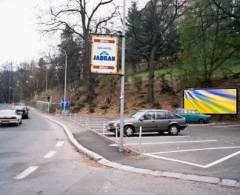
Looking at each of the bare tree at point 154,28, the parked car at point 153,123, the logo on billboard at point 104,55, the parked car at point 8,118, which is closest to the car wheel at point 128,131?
the parked car at point 153,123

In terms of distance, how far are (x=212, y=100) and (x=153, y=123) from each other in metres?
15.6

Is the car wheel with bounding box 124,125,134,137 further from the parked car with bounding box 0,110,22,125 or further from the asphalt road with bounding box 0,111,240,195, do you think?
the parked car with bounding box 0,110,22,125

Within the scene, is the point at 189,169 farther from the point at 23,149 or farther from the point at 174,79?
the point at 174,79

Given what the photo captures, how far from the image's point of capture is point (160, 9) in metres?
42.2

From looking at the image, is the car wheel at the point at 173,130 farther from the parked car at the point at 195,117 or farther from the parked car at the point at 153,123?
the parked car at the point at 195,117

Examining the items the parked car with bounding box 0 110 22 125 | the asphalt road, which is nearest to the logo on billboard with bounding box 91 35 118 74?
the asphalt road

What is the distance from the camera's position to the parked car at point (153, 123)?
758 inches

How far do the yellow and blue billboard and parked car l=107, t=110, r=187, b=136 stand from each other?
13.9m

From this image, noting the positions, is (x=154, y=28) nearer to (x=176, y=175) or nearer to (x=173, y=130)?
(x=173, y=130)

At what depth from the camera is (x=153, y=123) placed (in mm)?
19703

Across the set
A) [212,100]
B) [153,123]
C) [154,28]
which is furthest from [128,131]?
→ [154,28]

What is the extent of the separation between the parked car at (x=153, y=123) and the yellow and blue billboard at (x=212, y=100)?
13.9 metres

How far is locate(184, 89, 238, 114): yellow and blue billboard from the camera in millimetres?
32156

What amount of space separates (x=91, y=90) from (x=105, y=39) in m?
36.7
